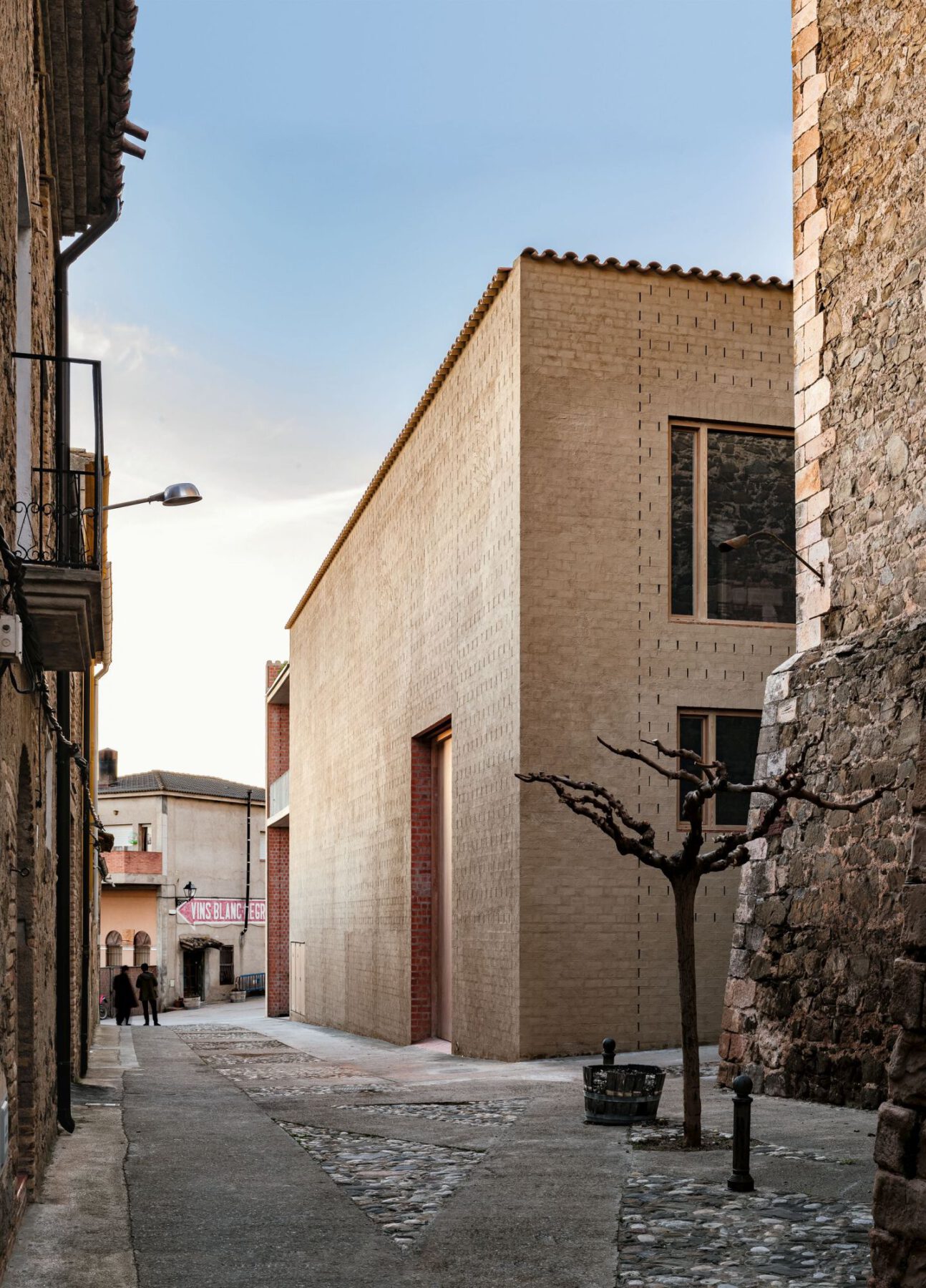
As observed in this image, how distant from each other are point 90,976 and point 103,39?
15.7 meters

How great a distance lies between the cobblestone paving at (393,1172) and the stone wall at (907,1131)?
8.20 ft

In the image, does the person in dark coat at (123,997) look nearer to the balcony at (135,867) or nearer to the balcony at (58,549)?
the balcony at (135,867)

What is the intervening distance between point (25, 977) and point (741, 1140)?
401 cm

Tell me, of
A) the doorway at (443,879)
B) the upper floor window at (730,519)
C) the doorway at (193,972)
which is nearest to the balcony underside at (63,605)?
the upper floor window at (730,519)

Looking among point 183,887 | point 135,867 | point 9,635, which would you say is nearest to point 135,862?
point 135,867

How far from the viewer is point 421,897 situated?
20656 mm

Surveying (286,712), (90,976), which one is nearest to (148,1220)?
(90,976)

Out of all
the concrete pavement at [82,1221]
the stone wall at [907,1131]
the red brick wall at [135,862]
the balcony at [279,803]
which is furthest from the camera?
the red brick wall at [135,862]

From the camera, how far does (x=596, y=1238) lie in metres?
6.67

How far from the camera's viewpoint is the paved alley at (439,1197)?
6172 mm

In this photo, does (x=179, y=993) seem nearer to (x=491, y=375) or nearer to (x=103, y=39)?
(x=491, y=375)

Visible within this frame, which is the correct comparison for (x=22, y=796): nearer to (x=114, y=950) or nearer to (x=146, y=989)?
(x=146, y=989)

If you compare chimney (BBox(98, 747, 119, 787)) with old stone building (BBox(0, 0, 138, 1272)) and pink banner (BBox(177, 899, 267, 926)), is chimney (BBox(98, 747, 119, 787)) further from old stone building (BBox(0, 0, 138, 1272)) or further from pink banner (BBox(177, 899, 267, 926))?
old stone building (BBox(0, 0, 138, 1272))

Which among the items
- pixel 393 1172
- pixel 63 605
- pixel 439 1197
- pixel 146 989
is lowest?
pixel 146 989
